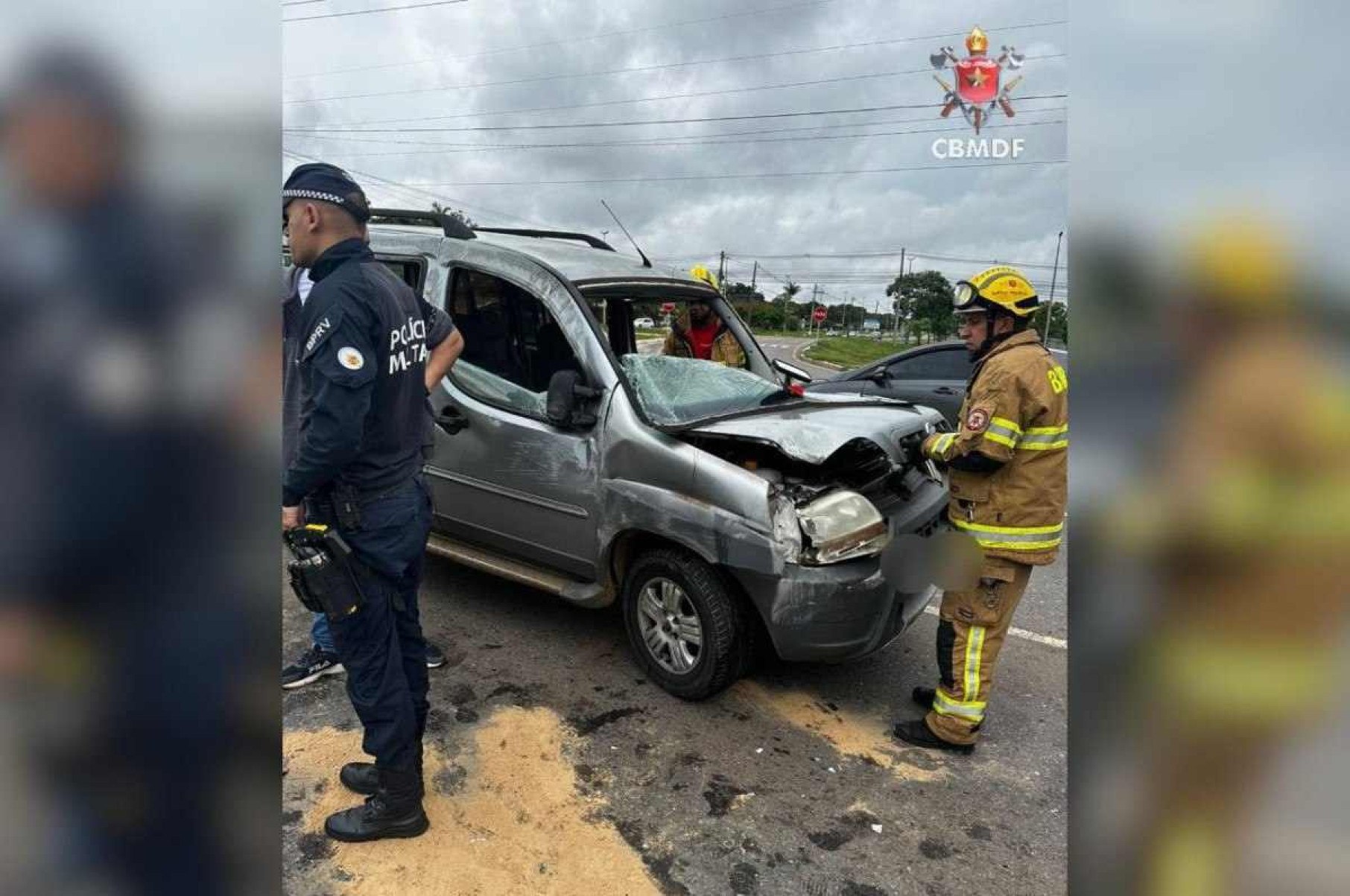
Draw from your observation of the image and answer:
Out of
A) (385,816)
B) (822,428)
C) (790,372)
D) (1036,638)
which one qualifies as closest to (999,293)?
(822,428)

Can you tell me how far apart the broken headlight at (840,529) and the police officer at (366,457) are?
144cm

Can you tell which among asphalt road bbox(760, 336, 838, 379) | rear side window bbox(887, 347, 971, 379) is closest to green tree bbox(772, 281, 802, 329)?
asphalt road bbox(760, 336, 838, 379)

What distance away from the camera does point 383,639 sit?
2520mm

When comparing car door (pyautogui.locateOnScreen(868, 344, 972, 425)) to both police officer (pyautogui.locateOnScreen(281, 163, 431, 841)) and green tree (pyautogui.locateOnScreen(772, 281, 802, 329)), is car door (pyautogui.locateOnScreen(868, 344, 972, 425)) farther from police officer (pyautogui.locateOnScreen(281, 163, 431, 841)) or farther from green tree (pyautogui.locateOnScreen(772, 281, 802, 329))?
green tree (pyautogui.locateOnScreen(772, 281, 802, 329))

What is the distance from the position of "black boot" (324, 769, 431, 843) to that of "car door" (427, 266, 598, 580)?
1292 mm

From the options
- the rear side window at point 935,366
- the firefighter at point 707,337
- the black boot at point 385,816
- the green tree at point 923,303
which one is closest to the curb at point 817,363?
the green tree at point 923,303

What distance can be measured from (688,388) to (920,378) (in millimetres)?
4956

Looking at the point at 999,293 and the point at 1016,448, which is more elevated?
the point at 999,293

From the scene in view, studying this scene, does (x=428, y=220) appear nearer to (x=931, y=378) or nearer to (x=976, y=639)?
(x=976, y=639)

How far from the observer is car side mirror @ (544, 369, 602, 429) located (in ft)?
11.2

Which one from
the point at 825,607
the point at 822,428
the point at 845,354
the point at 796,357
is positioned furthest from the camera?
the point at 845,354
